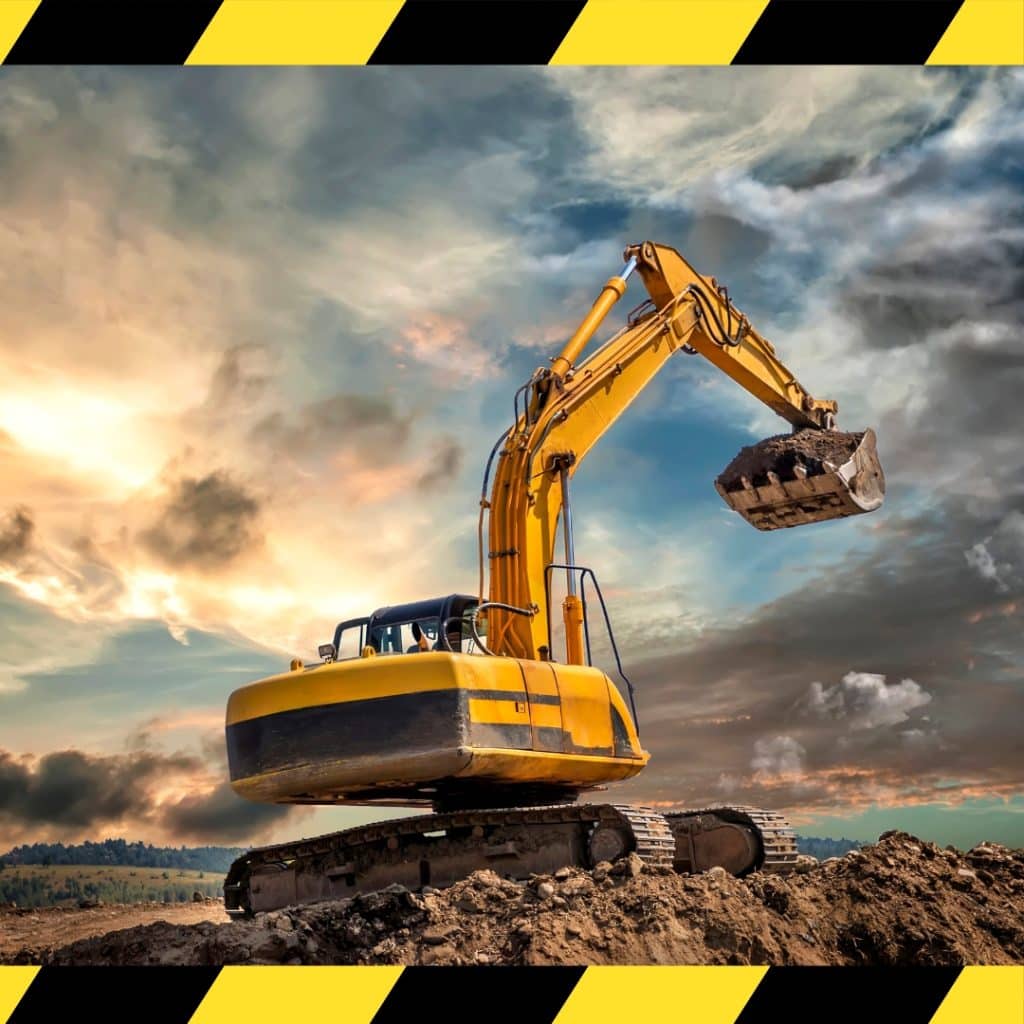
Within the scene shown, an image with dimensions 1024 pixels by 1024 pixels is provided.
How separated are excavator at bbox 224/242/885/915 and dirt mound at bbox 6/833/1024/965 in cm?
76

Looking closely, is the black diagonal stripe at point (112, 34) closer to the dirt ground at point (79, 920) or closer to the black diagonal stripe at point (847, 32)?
the black diagonal stripe at point (847, 32)

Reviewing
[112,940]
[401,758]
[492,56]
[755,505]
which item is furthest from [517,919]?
[755,505]

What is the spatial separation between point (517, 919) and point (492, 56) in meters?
5.68

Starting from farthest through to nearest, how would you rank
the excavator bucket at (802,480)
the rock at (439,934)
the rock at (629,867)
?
the excavator bucket at (802,480) < the rock at (629,867) < the rock at (439,934)

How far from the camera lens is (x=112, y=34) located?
6.51m

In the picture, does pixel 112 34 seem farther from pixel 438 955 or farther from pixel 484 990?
pixel 438 955

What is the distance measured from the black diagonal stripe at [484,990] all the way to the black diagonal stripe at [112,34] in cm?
438

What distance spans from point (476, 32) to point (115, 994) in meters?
4.81

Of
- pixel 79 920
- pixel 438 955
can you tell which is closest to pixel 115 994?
pixel 438 955

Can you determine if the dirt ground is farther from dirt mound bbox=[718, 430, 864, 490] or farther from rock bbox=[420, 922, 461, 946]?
dirt mound bbox=[718, 430, 864, 490]

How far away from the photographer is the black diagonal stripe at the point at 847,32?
21.1ft

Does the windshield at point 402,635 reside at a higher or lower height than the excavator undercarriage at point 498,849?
higher

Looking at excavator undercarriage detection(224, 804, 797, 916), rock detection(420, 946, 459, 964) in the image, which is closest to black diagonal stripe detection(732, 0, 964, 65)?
rock detection(420, 946, 459, 964)

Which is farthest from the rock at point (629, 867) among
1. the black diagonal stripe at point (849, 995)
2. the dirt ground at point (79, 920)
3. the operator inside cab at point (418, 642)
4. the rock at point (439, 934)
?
the black diagonal stripe at point (849, 995)
